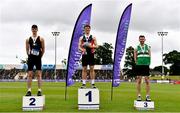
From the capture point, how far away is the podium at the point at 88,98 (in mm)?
12055

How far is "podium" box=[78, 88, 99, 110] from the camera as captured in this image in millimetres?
12055

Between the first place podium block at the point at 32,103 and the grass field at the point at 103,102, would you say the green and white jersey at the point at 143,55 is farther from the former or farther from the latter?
the first place podium block at the point at 32,103

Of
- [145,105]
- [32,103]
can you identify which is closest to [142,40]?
[145,105]

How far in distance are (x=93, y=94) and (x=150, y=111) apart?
175 cm

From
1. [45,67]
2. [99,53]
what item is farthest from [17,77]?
[99,53]

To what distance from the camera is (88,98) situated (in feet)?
39.8

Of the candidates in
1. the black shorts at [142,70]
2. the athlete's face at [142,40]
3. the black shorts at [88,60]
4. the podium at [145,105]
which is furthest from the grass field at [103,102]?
the athlete's face at [142,40]

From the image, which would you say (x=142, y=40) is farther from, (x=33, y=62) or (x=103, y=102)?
(x=33, y=62)

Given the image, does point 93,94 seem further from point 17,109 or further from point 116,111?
point 17,109

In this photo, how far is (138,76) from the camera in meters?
12.9

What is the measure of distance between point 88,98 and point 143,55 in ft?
7.46

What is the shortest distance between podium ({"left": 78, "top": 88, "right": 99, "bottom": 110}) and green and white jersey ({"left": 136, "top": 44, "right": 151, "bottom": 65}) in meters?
1.80

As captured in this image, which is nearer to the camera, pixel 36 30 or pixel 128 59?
pixel 36 30

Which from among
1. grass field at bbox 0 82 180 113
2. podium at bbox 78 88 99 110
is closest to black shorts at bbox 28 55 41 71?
grass field at bbox 0 82 180 113
